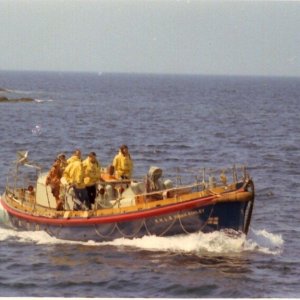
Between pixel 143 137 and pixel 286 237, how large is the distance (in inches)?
1314

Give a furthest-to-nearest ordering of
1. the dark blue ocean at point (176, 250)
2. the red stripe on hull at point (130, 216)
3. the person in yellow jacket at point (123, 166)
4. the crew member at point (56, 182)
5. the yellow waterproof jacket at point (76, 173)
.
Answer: the person in yellow jacket at point (123, 166) < the crew member at point (56, 182) < the yellow waterproof jacket at point (76, 173) < the red stripe on hull at point (130, 216) < the dark blue ocean at point (176, 250)

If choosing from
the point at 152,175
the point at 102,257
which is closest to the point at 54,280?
the point at 102,257

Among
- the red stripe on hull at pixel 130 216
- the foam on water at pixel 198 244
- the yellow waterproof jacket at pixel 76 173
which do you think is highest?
the yellow waterproof jacket at pixel 76 173

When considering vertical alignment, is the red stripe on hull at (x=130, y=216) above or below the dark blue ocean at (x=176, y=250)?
above

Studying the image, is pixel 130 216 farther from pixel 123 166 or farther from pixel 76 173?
pixel 123 166

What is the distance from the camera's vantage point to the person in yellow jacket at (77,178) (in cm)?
2355

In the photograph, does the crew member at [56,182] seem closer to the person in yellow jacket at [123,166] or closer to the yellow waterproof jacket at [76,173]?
the yellow waterproof jacket at [76,173]

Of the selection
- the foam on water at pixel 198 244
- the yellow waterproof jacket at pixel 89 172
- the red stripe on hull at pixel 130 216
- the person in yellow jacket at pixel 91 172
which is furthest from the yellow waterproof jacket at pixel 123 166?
the foam on water at pixel 198 244

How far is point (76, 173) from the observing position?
23609 mm

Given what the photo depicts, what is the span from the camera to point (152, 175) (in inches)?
901

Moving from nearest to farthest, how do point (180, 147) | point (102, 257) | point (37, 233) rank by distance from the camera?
point (102, 257) < point (37, 233) < point (180, 147)

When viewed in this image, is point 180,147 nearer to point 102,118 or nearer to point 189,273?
point 102,118

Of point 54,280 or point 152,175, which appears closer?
point 54,280

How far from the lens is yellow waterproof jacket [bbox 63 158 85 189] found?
23547mm
